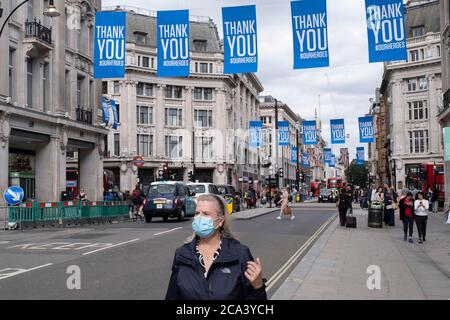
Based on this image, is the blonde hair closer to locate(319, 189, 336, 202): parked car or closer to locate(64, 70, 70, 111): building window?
locate(64, 70, 70, 111): building window

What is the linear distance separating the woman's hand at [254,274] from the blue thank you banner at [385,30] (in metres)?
17.6

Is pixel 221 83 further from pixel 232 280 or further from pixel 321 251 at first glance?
pixel 232 280

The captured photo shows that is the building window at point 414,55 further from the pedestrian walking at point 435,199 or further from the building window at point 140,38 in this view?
the pedestrian walking at point 435,199

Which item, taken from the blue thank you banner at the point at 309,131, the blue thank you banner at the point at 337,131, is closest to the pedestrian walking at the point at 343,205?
the blue thank you banner at the point at 337,131

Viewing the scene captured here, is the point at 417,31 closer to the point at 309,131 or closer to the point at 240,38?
the point at 309,131

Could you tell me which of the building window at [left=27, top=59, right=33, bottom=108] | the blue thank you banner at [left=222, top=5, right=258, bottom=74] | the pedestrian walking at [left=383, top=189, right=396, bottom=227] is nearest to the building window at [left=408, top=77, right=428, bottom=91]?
the pedestrian walking at [left=383, top=189, right=396, bottom=227]

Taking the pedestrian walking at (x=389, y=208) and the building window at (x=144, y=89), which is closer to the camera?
the pedestrian walking at (x=389, y=208)

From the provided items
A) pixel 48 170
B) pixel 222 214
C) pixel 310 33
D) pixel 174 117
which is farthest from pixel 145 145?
pixel 222 214

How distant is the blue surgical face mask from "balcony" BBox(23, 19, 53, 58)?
93.3ft

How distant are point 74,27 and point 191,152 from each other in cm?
3886

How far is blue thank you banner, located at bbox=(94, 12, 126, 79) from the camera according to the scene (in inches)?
985

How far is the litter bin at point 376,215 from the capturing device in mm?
23656

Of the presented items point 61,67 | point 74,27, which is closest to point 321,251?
point 61,67

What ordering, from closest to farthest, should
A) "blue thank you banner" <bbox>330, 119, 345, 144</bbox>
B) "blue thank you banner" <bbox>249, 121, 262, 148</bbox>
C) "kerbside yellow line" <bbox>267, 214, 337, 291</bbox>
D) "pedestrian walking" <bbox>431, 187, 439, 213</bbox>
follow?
"kerbside yellow line" <bbox>267, 214, 337, 291</bbox> → "pedestrian walking" <bbox>431, 187, 439, 213</bbox> → "blue thank you banner" <bbox>330, 119, 345, 144</bbox> → "blue thank you banner" <bbox>249, 121, 262, 148</bbox>
